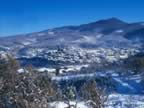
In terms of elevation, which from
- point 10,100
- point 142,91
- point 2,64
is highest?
point 2,64

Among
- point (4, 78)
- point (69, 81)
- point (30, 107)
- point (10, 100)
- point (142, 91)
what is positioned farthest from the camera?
point (69, 81)

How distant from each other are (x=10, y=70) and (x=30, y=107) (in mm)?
13108

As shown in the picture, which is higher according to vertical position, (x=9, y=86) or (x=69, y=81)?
(x=9, y=86)

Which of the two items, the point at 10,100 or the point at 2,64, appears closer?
the point at 10,100

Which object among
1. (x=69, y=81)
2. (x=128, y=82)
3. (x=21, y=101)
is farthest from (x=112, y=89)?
(x=21, y=101)

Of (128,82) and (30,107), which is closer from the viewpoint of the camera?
(30,107)

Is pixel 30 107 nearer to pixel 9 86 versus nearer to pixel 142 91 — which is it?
pixel 9 86

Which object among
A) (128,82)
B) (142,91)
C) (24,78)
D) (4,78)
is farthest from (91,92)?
(128,82)

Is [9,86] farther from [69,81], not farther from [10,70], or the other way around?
[69,81]

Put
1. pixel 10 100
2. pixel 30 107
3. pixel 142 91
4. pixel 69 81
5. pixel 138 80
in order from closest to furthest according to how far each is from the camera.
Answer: pixel 30 107, pixel 10 100, pixel 142 91, pixel 138 80, pixel 69 81

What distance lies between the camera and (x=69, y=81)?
3597 inches

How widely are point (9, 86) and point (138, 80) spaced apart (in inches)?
2051

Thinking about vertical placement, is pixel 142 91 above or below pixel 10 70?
below

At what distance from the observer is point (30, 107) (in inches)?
1065
